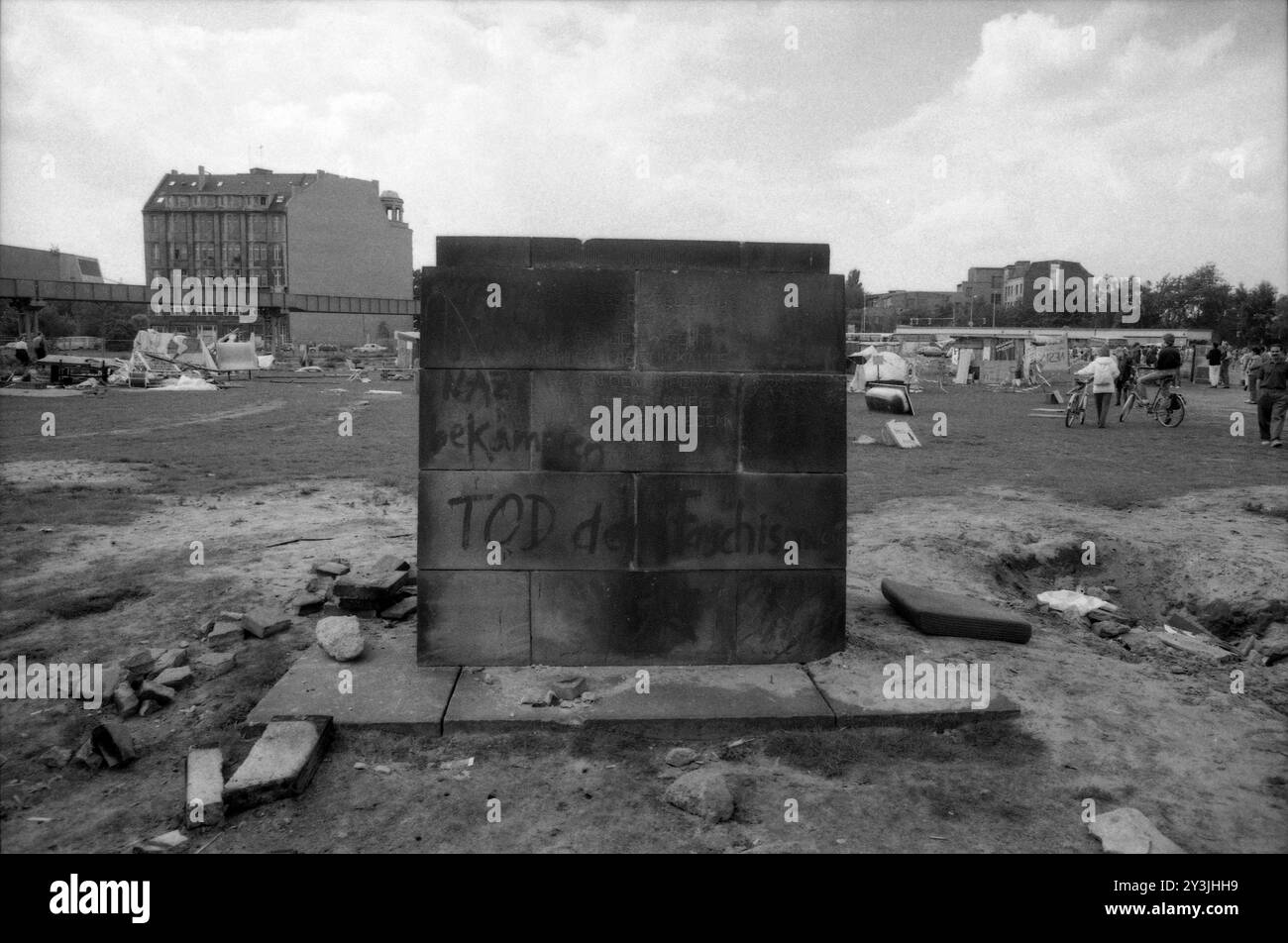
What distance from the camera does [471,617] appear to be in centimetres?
520

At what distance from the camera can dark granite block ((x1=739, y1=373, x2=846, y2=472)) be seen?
17.1 feet

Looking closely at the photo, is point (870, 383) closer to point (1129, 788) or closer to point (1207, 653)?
point (1207, 653)

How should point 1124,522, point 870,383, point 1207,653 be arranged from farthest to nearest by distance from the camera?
1. point 870,383
2. point 1124,522
3. point 1207,653

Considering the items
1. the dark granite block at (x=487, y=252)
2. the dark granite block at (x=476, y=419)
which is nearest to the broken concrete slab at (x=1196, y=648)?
the dark granite block at (x=476, y=419)

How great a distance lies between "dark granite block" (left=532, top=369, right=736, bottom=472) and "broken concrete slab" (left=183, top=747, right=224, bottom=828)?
2.21 metres

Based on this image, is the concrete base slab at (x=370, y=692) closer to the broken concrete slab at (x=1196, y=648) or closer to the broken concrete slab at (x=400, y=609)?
the broken concrete slab at (x=400, y=609)

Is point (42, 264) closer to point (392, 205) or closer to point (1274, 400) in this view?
point (392, 205)

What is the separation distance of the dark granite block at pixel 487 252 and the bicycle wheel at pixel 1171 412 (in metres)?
20.2

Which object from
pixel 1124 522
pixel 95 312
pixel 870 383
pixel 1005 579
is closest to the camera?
pixel 1005 579

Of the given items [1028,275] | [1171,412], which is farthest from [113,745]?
[1028,275]

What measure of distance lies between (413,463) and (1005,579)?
950 cm
